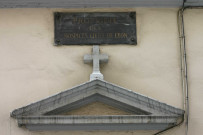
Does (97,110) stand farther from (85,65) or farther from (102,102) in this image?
(85,65)

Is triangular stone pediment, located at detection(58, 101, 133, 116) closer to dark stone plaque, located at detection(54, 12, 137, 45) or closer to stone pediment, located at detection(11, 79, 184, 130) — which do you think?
stone pediment, located at detection(11, 79, 184, 130)

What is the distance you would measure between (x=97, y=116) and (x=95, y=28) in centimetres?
144

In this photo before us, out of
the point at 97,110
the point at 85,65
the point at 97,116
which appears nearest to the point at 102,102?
the point at 97,110

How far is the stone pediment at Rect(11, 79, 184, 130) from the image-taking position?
22.8 feet

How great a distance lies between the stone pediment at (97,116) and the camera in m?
6.94

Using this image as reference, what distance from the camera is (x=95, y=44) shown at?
770 centimetres

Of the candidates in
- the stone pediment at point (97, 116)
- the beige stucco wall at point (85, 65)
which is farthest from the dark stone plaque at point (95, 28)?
the stone pediment at point (97, 116)

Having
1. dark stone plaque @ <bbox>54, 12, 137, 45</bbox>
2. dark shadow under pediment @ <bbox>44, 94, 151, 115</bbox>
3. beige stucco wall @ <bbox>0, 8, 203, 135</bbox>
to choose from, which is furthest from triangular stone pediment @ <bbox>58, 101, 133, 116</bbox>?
dark stone plaque @ <bbox>54, 12, 137, 45</bbox>

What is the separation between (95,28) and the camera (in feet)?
25.5

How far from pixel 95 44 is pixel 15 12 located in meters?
1.24

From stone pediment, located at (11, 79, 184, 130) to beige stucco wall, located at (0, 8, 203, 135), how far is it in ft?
1.14

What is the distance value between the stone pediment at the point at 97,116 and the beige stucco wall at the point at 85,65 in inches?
13.7

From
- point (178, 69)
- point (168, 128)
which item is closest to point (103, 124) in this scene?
point (168, 128)

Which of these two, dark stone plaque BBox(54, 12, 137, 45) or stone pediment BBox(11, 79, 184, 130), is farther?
dark stone plaque BBox(54, 12, 137, 45)
